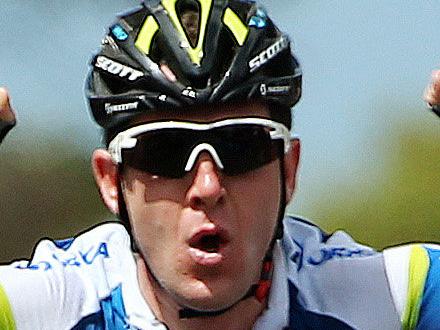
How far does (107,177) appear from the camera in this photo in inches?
192

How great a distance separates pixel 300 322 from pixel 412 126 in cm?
1495

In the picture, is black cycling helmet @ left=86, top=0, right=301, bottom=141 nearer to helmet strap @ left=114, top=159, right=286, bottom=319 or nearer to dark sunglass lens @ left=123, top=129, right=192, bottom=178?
dark sunglass lens @ left=123, top=129, right=192, bottom=178

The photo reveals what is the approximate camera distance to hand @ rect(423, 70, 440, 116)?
4.82 meters

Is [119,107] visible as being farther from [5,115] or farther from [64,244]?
[64,244]

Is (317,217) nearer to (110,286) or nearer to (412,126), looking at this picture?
(412,126)

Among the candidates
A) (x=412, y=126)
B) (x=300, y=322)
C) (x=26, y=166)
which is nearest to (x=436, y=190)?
(x=412, y=126)

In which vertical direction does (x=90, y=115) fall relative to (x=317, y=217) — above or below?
above

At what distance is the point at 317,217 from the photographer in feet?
59.4

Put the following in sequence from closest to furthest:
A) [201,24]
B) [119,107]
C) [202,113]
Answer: [202,113] < [119,107] < [201,24]

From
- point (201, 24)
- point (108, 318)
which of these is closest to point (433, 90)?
point (201, 24)

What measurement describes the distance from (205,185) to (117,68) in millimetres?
492

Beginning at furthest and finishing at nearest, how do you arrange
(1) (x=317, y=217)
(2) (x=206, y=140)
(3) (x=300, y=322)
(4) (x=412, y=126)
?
(4) (x=412, y=126) → (1) (x=317, y=217) → (3) (x=300, y=322) → (2) (x=206, y=140)

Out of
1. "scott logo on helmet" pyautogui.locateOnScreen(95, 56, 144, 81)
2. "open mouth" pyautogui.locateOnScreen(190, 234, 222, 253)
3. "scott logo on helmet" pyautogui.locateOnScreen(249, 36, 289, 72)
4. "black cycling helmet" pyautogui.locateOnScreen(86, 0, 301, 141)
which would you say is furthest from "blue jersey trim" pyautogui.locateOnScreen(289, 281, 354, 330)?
"scott logo on helmet" pyautogui.locateOnScreen(95, 56, 144, 81)

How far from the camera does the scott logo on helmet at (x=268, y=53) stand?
4730 mm
